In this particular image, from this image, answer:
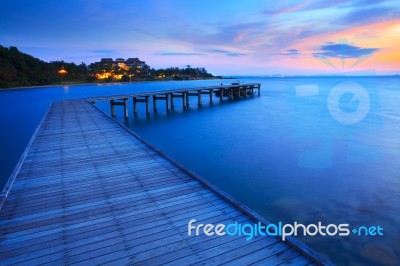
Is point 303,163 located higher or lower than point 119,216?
lower

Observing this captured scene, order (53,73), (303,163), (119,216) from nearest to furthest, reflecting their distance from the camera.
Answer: (119,216)
(303,163)
(53,73)

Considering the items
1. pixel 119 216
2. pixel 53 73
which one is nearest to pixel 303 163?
pixel 119 216

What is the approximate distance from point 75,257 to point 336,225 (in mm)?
5875

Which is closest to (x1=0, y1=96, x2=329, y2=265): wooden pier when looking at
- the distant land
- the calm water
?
the calm water

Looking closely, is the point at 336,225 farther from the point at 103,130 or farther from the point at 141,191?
the point at 103,130

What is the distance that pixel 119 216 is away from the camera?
12.2 ft

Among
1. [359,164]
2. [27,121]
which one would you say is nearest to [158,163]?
[359,164]

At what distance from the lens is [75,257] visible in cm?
285

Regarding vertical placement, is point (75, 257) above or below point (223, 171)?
above

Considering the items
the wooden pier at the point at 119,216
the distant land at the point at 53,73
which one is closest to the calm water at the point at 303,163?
the wooden pier at the point at 119,216

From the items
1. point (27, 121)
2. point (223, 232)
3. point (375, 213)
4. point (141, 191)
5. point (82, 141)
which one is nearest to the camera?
point (223, 232)

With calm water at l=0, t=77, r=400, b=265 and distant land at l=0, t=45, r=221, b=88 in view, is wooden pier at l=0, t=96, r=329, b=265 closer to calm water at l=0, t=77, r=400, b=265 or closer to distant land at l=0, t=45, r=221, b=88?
calm water at l=0, t=77, r=400, b=265

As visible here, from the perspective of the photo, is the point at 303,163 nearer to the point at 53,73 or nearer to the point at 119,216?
the point at 119,216

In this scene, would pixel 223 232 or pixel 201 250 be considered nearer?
pixel 201 250
